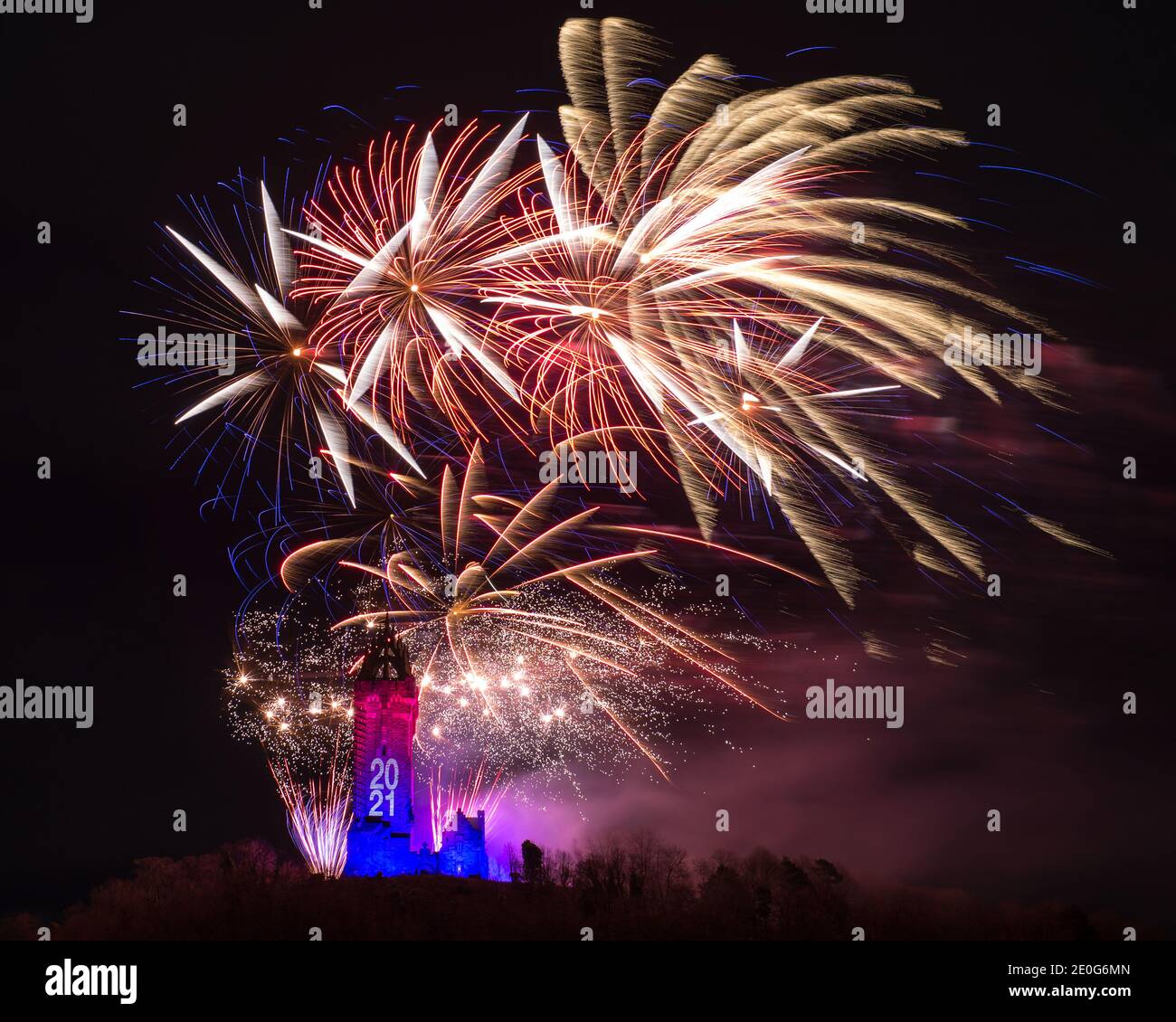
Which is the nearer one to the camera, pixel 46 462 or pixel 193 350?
pixel 193 350

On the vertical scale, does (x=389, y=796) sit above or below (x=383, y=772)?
below

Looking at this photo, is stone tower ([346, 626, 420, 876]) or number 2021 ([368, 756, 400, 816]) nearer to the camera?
stone tower ([346, 626, 420, 876])

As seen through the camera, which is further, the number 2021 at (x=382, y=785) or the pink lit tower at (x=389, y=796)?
→ the number 2021 at (x=382, y=785)

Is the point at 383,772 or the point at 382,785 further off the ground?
the point at 383,772

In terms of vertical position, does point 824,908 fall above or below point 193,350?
below

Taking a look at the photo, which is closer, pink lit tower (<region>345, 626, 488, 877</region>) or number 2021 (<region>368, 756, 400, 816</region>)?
pink lit tower (<region>345, 626, 488, 877</region>)
